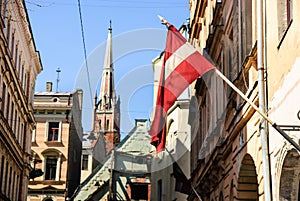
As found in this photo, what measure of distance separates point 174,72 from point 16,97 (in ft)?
60.6

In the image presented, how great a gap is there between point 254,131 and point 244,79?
204cm

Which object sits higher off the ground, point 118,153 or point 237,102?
point 118,153

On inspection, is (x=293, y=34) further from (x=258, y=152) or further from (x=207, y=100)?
(x=207, y=100)

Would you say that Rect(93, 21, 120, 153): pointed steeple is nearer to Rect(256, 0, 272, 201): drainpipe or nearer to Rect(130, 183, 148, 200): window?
Rect(130, 183, 148, 200): window

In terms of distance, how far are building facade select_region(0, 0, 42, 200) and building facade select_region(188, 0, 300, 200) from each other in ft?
27.5

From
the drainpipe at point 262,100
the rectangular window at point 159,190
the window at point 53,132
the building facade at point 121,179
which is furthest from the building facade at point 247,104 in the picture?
the window at point 53,132

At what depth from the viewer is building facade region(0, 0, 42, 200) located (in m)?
30.3

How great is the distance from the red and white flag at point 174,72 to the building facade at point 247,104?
1.39m

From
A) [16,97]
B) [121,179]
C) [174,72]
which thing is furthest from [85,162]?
[174,72]

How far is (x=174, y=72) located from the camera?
1825cm

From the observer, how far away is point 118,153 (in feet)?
191

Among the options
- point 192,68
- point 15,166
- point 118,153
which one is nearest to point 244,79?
point 192,68

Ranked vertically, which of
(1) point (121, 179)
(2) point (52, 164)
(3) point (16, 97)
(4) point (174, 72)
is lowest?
(4) point (174, 72)

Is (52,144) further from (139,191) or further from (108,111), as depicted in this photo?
(108,111)
